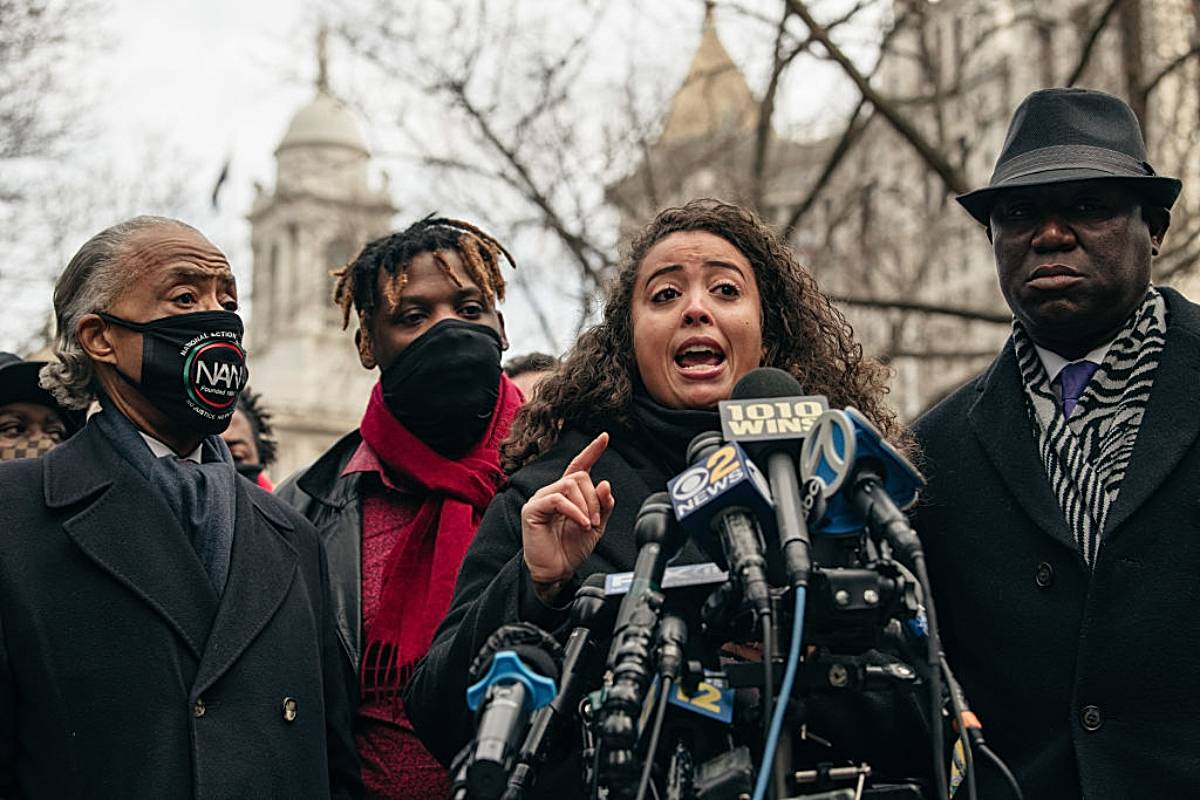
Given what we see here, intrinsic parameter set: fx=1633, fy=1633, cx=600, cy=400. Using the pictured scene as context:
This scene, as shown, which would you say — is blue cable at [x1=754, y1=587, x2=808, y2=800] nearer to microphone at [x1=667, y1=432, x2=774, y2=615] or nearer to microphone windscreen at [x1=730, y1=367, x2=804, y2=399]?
microphone at [x1=667, y1=432, x2=774, y2=615]

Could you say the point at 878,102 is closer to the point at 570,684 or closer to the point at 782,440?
the point at 782,440

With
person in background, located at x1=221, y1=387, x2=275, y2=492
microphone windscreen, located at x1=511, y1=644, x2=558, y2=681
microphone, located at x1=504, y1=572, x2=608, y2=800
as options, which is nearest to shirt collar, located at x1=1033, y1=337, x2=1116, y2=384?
microphone, located at x1=504, y1=572, x2=608, y2=800

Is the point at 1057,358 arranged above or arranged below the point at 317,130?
below

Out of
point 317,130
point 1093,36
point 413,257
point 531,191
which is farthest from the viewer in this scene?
point 317,130

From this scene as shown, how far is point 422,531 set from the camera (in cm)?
532

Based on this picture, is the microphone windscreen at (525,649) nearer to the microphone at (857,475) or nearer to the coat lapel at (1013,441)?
the microphone at (857,475)

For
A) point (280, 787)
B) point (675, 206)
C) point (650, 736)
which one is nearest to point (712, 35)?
point (675, 206)

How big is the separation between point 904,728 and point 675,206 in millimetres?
1756

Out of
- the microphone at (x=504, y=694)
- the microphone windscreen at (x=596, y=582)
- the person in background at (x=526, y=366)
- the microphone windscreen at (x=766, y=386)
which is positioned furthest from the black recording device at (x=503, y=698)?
the person in background at (x=526, y=366)

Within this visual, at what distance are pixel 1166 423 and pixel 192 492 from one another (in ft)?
8.57

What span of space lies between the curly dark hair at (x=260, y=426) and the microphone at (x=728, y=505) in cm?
594

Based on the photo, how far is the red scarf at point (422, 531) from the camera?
5.08m

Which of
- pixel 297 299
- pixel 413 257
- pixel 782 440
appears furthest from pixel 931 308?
pixel 297 299

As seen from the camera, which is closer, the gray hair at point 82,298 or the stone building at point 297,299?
the gray hair at point 82,298
